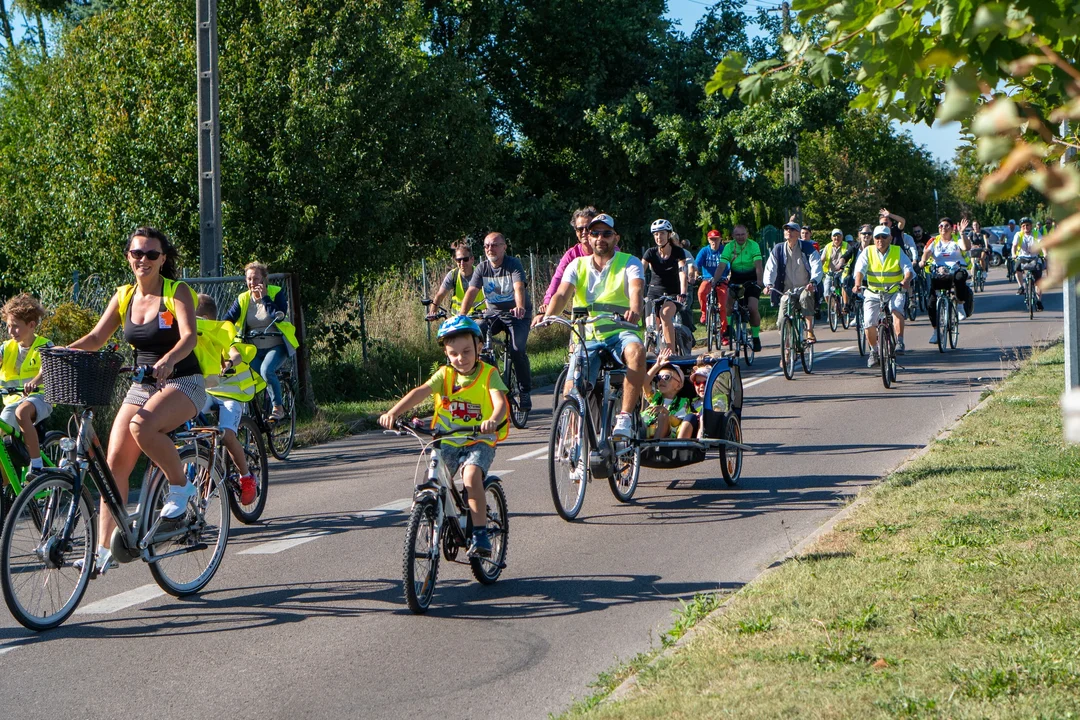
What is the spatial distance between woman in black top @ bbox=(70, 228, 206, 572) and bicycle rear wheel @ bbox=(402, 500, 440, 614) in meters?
1.33

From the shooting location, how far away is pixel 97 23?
1631cm

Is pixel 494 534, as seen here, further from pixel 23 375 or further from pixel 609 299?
pixel 23 375

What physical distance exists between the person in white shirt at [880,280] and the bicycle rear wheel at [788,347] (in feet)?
4.48

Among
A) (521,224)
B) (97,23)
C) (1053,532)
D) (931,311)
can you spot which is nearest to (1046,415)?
(1053,532)

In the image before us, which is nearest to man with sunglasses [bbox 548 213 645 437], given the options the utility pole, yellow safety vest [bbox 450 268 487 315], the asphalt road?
the asphalt road

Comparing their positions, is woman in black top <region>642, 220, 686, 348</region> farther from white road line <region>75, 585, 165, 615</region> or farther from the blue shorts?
white road line <region>75, 585, 165, 615</region>

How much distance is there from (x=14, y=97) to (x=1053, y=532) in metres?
38.1

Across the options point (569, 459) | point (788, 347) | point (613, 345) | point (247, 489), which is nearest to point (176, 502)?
point (247, 489)

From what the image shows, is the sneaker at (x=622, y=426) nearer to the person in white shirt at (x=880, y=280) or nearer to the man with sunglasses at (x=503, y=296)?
the man with sunglasses at (x=503, y=296)

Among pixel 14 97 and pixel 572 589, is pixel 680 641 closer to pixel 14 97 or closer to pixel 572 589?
pixel 572 589

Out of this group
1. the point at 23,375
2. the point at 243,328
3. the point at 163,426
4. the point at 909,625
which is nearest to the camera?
the point at 909,625

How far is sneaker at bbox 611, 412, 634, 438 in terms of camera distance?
8.54 metres

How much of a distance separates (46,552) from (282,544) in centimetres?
212

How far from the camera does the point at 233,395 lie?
9055mm
